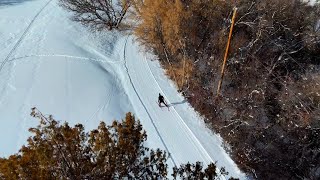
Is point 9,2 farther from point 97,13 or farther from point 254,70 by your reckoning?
point 254,70

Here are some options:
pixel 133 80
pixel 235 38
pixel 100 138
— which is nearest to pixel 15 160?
pixel 100 138

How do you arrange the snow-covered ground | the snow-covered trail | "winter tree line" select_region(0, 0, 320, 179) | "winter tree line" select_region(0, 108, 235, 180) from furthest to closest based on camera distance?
the snow-covered ground < the snow-covered trail < "winter tree line" select_region(0, 0, 320, 179) < "winter tree line" select_region(0, 108, 235, 180)

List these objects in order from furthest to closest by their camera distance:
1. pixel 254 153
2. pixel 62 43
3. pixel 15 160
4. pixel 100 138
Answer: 1. pixel 62 43
2. pixel 254 153
3. pixel 100 138
4. pixel 15 160

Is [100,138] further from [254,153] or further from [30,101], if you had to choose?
[30,101]

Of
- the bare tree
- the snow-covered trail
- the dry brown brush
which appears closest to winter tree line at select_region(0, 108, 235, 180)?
the snow-covered trail

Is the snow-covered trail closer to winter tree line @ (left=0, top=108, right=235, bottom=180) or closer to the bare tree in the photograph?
the bare tree

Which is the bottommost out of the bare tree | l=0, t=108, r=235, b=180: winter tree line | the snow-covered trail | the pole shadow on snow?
l=0, t=108, r=235, b=180: winter tree line
